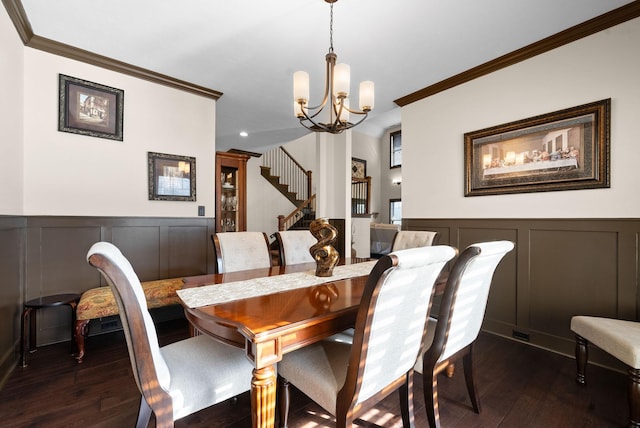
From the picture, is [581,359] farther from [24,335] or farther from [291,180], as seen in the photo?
[291,180]

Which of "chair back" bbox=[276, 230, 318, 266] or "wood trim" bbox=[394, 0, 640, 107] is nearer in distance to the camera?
"wood trim" bbox=[394, 0, 640, 107]

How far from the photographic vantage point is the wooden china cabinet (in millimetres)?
4227

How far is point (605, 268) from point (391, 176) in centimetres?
723

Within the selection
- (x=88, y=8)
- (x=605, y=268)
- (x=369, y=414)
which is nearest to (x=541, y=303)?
(x=605, y=268)

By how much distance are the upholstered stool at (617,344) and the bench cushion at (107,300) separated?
8.47ft

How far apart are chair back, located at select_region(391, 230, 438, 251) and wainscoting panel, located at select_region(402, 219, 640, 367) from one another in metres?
0.73

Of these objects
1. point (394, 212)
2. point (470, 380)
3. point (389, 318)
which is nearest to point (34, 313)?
point (389, 318)

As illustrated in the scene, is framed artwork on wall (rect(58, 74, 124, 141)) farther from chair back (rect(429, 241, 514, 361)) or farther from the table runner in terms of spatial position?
chair back (rect(429, 241, 514, 361))

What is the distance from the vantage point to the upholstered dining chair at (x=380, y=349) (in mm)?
931

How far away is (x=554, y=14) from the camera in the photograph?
2.04m

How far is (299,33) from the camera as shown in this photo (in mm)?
2240

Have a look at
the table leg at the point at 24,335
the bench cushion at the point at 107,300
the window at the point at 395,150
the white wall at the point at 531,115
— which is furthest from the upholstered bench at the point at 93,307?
the window at the point at 395,150

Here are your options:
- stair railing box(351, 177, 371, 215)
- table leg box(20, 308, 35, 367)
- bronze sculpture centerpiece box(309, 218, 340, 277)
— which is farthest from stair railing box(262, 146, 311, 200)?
bronze sculpture centerpiece box(309, 218, 340, 277)

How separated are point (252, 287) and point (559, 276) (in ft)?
8.16
